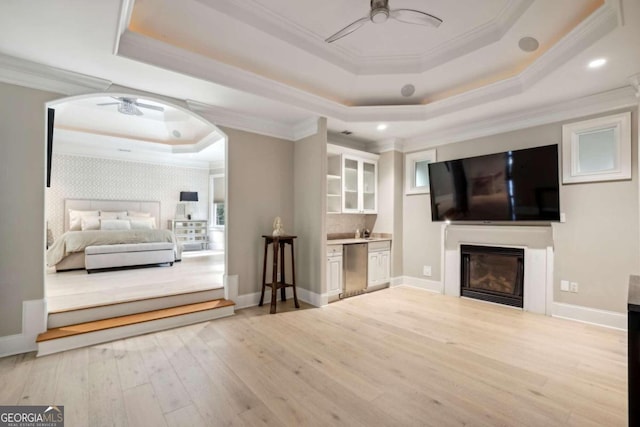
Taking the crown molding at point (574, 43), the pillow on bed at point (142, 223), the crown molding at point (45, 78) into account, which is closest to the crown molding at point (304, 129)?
the crown molding at point (45, 78)

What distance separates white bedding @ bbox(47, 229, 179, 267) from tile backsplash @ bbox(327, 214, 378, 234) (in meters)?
3.80

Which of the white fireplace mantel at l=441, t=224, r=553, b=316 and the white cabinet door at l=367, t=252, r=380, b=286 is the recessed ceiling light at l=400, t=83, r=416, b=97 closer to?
the white fireplace mantel at l=441, t=224, r=553, b=316

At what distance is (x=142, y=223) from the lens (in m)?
7.11

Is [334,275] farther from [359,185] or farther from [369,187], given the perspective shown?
[369,187]

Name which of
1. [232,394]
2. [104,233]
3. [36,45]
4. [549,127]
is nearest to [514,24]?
[549,127]

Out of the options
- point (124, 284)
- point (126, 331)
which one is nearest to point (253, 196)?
point (126, 331)

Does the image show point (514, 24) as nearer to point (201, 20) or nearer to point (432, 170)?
point (432, 170)

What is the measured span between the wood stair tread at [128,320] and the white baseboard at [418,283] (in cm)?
294

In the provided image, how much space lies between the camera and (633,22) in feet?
6.93

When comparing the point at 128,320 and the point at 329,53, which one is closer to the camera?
the point at 128,320

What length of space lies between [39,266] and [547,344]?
5.02 meters

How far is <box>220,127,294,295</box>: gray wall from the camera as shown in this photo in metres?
3.95

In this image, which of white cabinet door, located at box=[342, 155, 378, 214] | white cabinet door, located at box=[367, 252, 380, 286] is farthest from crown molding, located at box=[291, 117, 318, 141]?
white cabinet door, located at box=[367, 252, 380, 286]

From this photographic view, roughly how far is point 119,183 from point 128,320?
578cm
